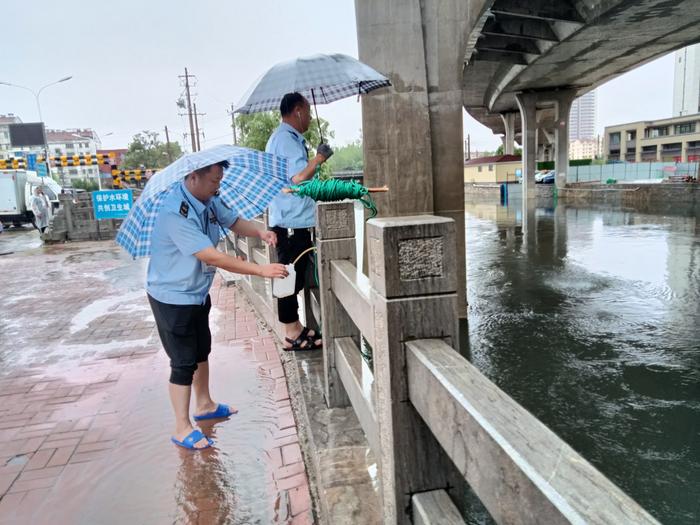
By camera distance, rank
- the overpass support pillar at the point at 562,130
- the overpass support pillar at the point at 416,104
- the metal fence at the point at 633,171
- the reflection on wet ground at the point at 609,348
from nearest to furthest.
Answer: the reflection on wet ground at the point at 609,348 < the overpass support pillar at the point at 416,104 < the overpass support pillar at the point at 562,130 < the metal fence at the point at 633,171

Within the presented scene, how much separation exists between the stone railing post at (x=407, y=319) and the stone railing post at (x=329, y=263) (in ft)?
4.26

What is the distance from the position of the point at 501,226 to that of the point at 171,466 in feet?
60.6

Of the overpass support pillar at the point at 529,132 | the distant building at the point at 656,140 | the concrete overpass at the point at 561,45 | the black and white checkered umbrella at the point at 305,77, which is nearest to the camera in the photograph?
the black and white checkered umbrella at the point at 305,77

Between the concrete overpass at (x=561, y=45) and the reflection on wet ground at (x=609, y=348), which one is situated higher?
the concrete overpass at (x=561, y=45)

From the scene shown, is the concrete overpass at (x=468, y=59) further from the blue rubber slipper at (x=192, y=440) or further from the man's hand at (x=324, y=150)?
the blue rubber slipper at (x=192, y=440)

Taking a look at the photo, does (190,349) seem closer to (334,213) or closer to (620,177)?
(334,213)

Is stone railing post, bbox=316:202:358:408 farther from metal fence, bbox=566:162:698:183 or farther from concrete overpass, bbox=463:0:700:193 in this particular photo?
metal fence, bbox=566:162:698:183

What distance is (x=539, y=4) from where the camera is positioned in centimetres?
1526

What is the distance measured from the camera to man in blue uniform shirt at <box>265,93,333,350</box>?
3.74m

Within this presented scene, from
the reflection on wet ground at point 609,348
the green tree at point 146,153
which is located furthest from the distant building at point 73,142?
the reflection on wet ground at point 609,348

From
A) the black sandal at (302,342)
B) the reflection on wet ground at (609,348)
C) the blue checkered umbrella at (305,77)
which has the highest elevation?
the blue checkered umbrella at (305,77)

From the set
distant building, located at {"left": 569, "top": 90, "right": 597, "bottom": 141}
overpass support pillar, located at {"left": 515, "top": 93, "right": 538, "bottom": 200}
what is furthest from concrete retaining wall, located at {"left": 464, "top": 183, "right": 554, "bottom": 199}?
distant building, located at {"left": 569, "top": 90, "right": 597, "bottom": 141}

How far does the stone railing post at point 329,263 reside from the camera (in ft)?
10.0

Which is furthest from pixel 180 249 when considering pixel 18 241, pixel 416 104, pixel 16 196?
pixel 16 196
